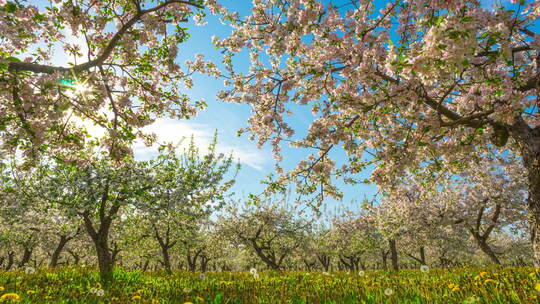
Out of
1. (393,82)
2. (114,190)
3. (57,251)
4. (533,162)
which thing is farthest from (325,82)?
(57,251)

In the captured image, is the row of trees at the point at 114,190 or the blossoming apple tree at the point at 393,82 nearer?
the blossoming apple tree at the point at 393,82

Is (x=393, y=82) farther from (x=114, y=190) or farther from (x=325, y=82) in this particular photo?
(x=114, y=190)

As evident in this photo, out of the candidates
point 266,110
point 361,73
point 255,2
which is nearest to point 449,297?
point 361,73

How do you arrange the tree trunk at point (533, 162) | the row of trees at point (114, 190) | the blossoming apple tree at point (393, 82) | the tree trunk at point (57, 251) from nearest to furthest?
the blossoming apple tree at point (393, 82), the tree trunk at point (533, 162), the row of trees at point (114, 190), the tree trunk at point (57, 251)

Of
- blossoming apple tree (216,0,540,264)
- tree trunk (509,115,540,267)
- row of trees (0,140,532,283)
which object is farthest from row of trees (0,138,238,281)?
tree trunk (509,115,540,267)

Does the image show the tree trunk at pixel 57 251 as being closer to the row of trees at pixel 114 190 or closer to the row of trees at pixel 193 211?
the row of trees at pixel 193 211

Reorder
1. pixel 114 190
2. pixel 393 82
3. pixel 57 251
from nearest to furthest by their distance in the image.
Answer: pixel 393 82
pixel 114 190
pixel 57 251

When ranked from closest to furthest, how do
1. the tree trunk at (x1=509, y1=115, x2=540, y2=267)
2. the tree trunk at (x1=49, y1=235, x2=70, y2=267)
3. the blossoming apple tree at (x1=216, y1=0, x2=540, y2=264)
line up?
the blossoming apple tree at (x1=216, y1=0, x2=540, y2=264), the tree trunk at (x1=509, y1=115, x2=540, y2=267), the tree trunk at (x1=49, y1=235, x2=70, y2=267)

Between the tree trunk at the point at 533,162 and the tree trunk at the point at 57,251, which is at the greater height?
the tree trunk at the point at 533,162

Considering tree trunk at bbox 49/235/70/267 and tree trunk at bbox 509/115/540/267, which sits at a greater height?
tree trunk at bbox 509/115/540/267

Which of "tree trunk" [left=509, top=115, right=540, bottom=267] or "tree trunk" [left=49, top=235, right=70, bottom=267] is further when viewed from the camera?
"tree trunk" [left=49, top=235, right=70, bottom=267]

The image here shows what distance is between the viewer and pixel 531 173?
7449 mm

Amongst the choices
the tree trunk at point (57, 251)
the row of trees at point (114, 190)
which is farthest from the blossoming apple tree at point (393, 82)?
the tree trunk at point (57, 251)

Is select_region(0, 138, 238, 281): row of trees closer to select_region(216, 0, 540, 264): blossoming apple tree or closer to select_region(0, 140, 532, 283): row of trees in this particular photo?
select_region(0, 140, 532, 283): row of trees
